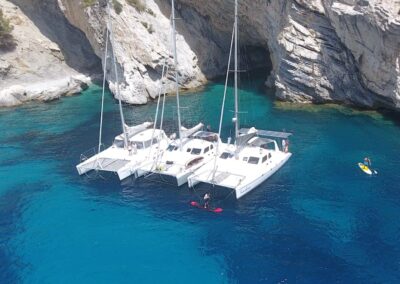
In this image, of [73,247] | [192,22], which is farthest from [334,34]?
[73,247]

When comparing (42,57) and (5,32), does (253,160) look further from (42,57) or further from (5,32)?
(5,32)

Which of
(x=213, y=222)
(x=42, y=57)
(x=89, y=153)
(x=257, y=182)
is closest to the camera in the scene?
(x=213, y=222)

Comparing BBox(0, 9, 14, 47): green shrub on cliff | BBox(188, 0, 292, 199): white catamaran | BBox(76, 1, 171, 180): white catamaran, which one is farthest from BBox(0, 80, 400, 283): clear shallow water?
BBox(0, 9, 14, 47): green shrub on cliff

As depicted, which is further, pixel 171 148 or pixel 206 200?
pixel 171 148

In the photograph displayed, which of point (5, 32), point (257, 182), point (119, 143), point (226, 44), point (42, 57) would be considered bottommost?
point (257, 182)

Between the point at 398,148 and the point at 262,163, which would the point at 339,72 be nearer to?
the point at 398,148

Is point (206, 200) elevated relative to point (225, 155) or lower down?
lower down

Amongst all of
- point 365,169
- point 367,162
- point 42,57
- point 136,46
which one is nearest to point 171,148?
point 365,169

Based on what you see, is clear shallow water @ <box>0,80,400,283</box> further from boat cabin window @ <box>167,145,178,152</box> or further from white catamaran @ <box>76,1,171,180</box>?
boat cabin window @ <box>167,145,178,152</box>
